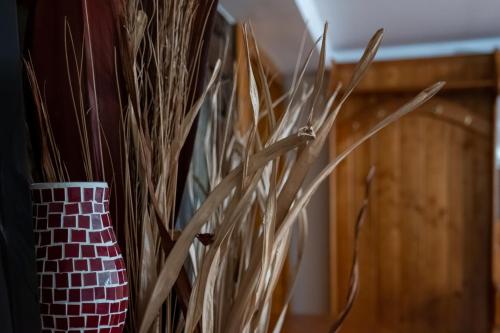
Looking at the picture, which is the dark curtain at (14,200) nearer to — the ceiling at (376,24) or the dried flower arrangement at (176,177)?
the dried flower arrangement at (176,177)

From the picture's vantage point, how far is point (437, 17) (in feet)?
9.15

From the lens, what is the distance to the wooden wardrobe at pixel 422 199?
127 inches

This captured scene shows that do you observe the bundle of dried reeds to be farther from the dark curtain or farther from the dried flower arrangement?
the dark curtain

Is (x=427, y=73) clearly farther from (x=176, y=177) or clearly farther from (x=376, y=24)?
(x=176, y=177)

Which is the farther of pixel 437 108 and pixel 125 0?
pixel 437 108

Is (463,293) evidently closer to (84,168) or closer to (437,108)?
(437,108)

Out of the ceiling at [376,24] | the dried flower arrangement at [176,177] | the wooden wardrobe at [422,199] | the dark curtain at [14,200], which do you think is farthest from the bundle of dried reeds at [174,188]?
the wooden wardrobe at [422,199]

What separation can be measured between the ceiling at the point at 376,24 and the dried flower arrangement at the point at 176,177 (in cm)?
143

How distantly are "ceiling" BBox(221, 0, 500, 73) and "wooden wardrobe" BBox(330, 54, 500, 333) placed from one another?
0.54 ft

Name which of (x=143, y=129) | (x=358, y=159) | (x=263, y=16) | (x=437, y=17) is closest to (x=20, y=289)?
(x=143, y=129)

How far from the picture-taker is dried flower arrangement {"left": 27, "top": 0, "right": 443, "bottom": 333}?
613 millimetres

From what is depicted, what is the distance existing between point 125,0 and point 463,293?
3215 mm

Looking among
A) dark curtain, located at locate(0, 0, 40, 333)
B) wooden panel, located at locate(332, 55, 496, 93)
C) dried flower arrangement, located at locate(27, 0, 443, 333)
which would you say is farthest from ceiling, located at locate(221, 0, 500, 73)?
dark curtain, located at locate(0, 0, 40, 333)

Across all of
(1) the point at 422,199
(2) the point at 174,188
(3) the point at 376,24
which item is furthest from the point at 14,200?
(1) the point at 422,199
